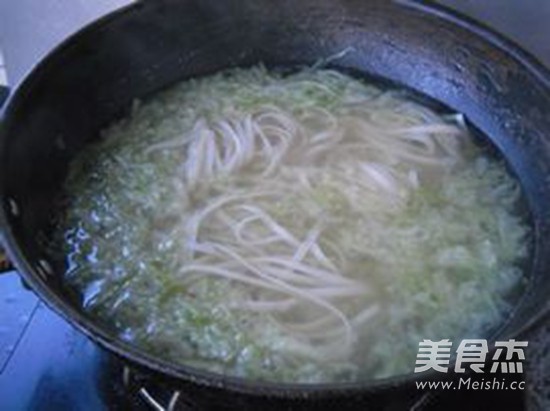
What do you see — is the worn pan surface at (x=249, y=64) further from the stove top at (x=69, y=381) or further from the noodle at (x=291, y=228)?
the stove top at (x=69, y=381)

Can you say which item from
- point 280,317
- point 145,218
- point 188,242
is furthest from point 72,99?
point 280,317

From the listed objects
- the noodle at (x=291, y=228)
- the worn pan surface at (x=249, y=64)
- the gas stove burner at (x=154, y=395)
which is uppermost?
the worn pan surface at (x=249, y=64)

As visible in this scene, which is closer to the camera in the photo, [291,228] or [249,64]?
[291,228]

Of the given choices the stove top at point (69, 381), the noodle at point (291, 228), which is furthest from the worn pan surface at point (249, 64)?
the stove top at point (69, 381)

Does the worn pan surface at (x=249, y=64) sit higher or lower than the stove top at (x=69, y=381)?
higher

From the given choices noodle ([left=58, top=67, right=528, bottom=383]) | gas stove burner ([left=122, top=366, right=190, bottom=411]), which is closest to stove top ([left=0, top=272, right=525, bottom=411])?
gas stove burner ([left=122, top=366, right=190, bottom=411])

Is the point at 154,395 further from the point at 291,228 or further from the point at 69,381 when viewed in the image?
the point at 291,228

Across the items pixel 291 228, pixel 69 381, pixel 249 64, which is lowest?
pixel 69 381

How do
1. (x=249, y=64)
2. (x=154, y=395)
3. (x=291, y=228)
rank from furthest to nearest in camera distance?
(x=249, y=64)
(x=291, y=228)
(x=154, y=395)

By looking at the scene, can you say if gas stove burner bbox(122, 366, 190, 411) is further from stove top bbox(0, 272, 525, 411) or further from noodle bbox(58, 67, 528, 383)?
noodle bbox(58, 67, 528, 383)

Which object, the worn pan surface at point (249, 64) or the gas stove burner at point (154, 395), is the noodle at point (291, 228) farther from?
the gas stove burner at point (154, 395)

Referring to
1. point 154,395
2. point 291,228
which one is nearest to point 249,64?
point 291,228
